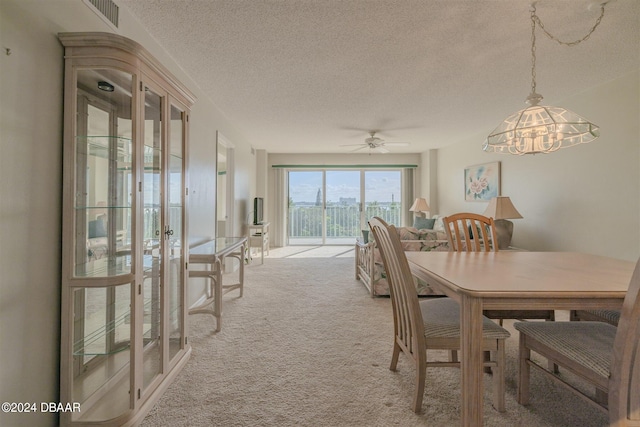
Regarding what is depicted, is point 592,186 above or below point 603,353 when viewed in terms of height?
above

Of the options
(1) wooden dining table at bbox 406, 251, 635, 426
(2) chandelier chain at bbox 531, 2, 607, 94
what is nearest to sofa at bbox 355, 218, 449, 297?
(1) wooden dining table at bbox 406, 251, 635, 426

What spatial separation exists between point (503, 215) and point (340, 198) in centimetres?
418

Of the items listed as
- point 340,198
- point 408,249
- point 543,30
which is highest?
point 543,30

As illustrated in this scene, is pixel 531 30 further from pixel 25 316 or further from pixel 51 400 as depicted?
pixel 51 400

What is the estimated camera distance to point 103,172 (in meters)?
1.48

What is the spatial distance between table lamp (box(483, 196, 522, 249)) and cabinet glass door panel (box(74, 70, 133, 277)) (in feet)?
12.7

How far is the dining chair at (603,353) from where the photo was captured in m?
1.04

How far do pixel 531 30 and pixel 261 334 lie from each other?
304 cm

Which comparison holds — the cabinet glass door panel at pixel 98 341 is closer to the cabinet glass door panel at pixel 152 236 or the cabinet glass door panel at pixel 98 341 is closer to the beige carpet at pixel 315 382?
the cabinet glass door panel at pixel 152 236

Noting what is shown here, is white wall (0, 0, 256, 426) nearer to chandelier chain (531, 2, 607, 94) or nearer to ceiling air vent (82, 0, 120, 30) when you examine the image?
ceiling air vent (82, 0, 120, 30)

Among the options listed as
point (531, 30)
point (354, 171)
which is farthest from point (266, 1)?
point (354, 171)

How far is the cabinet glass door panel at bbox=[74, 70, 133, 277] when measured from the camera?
1408 millimetres

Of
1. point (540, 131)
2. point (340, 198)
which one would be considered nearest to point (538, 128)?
point (540, 131)

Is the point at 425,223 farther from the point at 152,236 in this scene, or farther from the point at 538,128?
the point at 152,236
